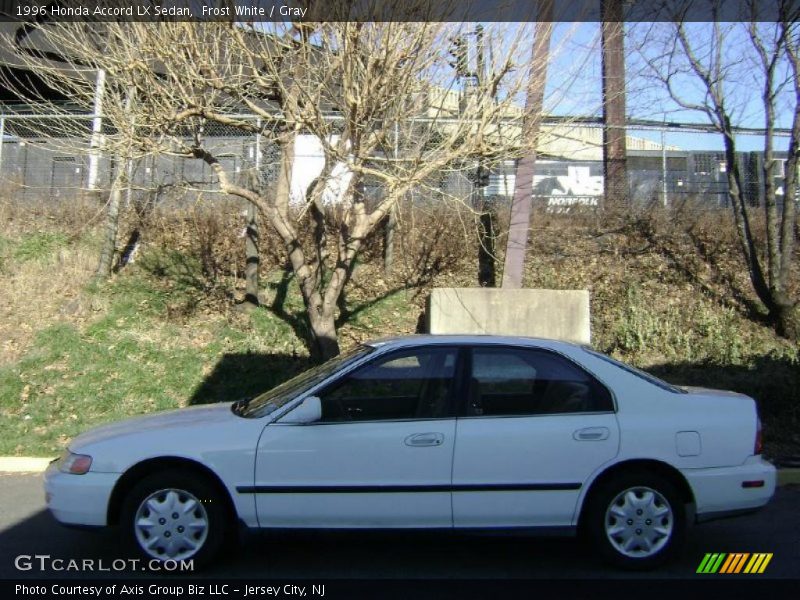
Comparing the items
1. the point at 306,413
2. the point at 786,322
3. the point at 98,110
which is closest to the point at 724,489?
the point at 306,413

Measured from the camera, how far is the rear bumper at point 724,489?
476cm

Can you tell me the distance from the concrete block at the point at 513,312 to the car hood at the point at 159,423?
A: 6.05 metres

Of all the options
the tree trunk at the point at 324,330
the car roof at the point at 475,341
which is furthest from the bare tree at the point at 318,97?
the car roof at the point at 475,341

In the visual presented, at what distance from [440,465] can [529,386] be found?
872 mm

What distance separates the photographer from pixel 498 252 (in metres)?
13.8

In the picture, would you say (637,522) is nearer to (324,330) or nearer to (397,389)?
(397,389)

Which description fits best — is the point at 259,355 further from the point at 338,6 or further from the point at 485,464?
the point at 485,464

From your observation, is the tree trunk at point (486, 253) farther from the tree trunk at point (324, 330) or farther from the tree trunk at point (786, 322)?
the tree trunk at point (786, 322)

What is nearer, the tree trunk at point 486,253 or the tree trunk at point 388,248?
the tree trunk at point 486,253

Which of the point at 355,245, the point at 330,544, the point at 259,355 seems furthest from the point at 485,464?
the point at 259,355

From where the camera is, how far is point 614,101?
40.3ft

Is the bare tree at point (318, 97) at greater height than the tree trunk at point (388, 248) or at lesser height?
greater

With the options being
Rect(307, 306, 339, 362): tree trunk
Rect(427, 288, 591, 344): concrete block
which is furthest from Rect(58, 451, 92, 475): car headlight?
Rect(427, 288, 591, 344): concrete block

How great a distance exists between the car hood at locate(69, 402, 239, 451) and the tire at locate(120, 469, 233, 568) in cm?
36
